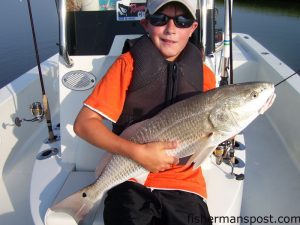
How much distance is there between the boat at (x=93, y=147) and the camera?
2395mm

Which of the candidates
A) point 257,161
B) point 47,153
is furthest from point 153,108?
point 257,161

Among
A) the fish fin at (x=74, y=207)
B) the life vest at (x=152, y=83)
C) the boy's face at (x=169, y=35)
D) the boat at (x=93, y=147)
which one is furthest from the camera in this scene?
the boat at (x=93, y=147)

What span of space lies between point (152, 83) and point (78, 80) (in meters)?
0.84

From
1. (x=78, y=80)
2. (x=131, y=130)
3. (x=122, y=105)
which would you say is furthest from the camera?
(x=78, y=80)

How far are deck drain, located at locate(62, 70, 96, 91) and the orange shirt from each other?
59cm

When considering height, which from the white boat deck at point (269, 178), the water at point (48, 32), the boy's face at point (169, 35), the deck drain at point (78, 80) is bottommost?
the white boat deck at point (269, 178)

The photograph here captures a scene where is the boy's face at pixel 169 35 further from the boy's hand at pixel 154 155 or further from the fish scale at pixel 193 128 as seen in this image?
the boy's hand at pixel 154 155

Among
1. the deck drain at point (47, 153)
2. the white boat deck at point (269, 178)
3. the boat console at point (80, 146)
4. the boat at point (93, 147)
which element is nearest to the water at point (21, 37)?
the boat at point (93, 147)

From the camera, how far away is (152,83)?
2.23 meters

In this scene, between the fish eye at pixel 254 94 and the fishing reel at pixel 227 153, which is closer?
the fish eye at pixel 254 94

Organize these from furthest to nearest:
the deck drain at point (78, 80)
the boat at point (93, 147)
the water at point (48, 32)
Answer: the water at point (48, 32) < the deck drain at point (78, 80) < the boat at point (93, 147)

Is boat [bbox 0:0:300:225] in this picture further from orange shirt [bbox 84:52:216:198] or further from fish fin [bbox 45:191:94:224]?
orange shirt [bbox 84:52:216:198]

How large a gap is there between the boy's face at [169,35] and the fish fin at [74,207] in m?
1.14

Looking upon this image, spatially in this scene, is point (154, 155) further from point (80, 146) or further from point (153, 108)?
point (80, 146)
